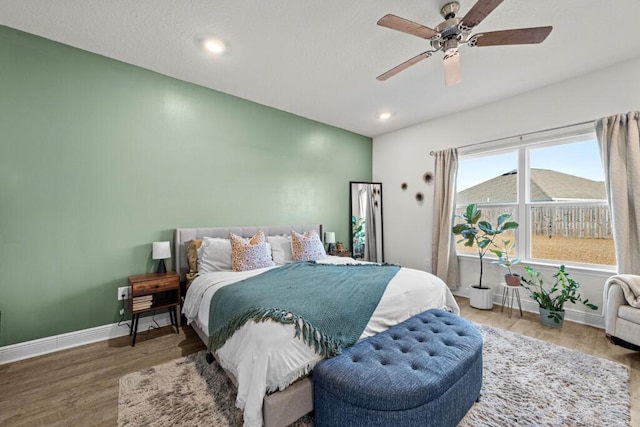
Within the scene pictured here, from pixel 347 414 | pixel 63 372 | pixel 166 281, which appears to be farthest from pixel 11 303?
pixel 347 414

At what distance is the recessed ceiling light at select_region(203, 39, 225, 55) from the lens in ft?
8.07

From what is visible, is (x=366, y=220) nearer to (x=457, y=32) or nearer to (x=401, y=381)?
(x=457, y=32)

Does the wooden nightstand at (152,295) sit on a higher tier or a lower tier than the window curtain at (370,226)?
lower

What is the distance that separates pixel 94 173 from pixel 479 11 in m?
3.56

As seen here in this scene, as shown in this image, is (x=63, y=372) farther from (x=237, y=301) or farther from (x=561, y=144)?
(x=561, y=144)

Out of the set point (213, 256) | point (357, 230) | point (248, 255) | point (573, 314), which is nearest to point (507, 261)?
point (573, 314)

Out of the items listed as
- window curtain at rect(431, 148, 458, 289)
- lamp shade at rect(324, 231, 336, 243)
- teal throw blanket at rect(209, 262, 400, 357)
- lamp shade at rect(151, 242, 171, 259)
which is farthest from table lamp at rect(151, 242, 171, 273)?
window curtain at rect(431, 148, 458, 289)

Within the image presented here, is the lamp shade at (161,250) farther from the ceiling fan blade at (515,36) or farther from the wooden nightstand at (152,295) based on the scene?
the ceiling fan blade at (515,36)

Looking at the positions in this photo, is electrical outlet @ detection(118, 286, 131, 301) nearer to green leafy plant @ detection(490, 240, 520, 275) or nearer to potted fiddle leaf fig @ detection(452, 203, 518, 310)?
potted fiddle leaf fig @ detection(452, 203, 518, 310)

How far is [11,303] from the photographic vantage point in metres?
2.32

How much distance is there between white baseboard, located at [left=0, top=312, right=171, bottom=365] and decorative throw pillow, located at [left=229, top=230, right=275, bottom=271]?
111 centimetres

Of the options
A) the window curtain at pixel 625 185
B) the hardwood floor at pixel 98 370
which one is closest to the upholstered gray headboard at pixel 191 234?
the hardwood floor at pixel 98 370

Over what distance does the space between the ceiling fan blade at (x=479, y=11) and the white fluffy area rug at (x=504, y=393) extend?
8.40ft

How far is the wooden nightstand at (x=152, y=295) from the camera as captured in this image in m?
2.56
